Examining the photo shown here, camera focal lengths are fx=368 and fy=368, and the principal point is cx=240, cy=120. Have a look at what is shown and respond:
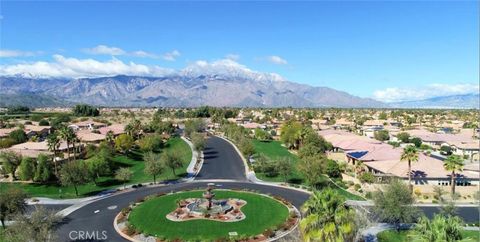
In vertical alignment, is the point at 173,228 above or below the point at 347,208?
below

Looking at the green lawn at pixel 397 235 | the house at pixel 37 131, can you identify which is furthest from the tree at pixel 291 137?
the house at pixel 37 131

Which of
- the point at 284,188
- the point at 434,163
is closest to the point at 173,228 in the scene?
the point at 284,188

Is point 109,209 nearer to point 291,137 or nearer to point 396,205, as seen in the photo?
point 396,205

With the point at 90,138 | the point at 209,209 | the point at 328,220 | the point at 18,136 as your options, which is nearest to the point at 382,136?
the point at 209,209

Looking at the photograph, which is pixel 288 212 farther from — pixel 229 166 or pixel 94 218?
pixel 229 166

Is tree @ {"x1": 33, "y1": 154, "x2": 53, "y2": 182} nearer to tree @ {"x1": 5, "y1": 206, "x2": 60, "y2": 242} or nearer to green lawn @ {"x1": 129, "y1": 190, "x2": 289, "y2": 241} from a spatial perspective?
green lawn @ {"x1": 129, "y1": 190, "x2": 289, "y2": 241}
